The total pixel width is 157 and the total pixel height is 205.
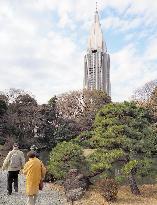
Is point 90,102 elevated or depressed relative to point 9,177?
elevated

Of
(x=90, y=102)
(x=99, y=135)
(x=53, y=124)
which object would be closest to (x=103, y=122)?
(x=99, y=135)

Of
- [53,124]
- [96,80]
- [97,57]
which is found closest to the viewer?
[53,124]

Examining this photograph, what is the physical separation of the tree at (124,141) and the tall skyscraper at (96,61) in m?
98.5

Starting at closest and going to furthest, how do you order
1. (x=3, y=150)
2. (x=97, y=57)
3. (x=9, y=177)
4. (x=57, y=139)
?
(x=9, y=177)
(x=3, y=150)
(x=57, y=139)
(x=97, y=57)

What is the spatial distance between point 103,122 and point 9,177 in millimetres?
4261

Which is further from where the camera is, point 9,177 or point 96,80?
point 96,80

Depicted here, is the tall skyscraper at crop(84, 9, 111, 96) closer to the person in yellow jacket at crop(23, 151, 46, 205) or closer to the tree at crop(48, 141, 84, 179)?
the tree at crop(48, 141, 84, 179)

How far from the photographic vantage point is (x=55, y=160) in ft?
50.8

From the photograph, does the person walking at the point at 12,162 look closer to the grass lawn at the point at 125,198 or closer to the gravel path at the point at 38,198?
the gravel path at the point at 38,198

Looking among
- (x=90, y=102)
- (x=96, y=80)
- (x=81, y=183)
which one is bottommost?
(x=81, y=183)

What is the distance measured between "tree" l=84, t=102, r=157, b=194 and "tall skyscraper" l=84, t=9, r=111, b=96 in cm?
9855

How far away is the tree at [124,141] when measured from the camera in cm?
1390

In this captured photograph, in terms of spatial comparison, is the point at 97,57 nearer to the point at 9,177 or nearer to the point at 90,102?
the point at 90,102

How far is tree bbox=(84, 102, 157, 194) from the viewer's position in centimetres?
1390
